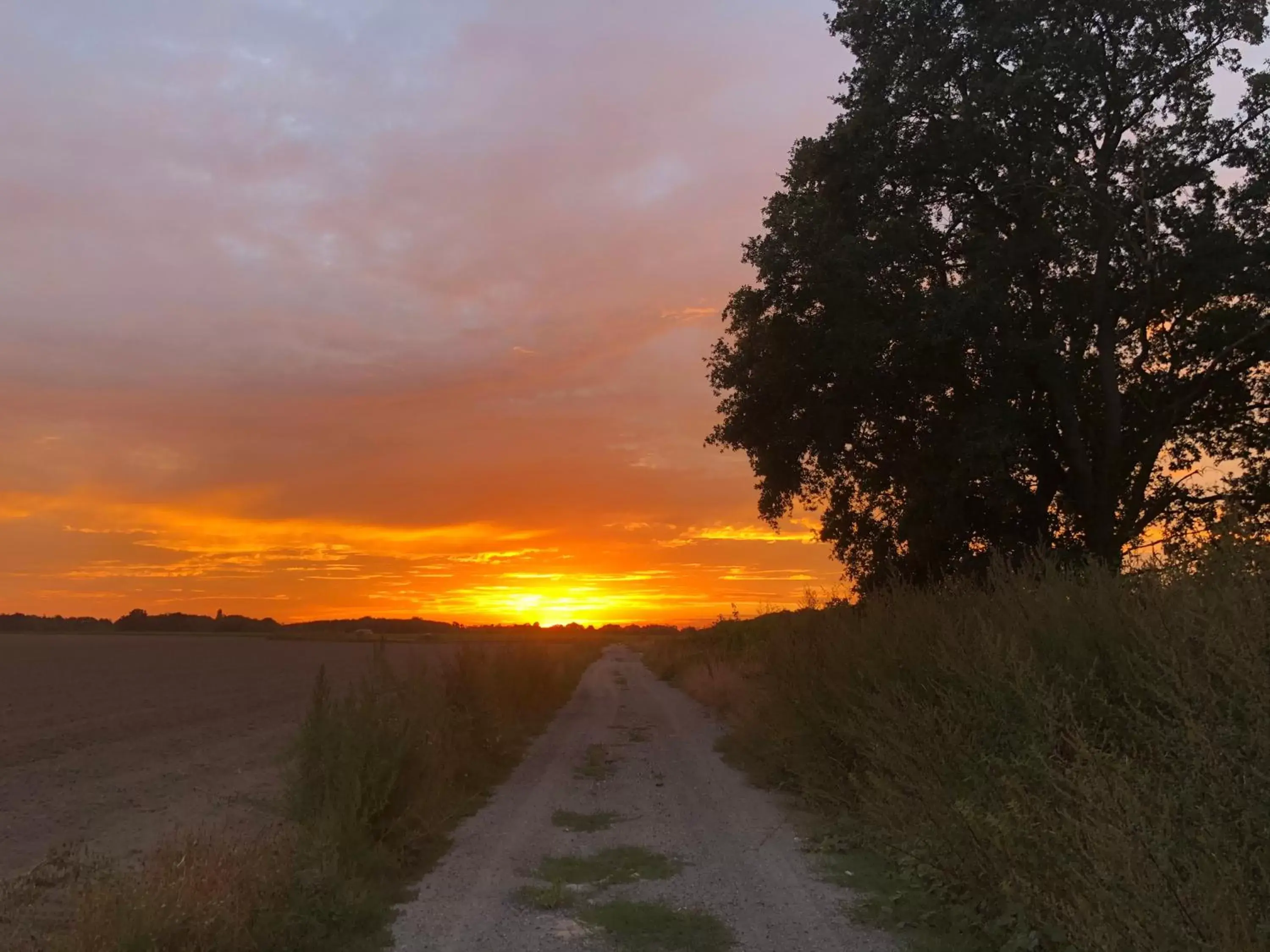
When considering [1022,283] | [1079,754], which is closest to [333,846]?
[1079,754]

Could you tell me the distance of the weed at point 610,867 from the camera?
331 inches

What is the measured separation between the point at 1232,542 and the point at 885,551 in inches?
531

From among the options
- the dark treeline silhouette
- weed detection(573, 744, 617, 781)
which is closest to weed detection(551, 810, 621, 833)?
weed detection(573, 744, 617, 781)

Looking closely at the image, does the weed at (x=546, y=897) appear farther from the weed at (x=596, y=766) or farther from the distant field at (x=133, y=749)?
the weed at (x=596, y=766)

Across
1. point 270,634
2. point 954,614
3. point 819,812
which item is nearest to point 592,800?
point 819,812

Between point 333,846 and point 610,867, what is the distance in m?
2.67

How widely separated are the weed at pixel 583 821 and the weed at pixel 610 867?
122cm

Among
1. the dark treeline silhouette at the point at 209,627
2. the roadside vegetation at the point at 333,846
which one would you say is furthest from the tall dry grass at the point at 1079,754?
Answer: the dark treeline silhouette at the point at 209,627

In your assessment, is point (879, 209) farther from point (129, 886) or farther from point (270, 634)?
point (270, 634)

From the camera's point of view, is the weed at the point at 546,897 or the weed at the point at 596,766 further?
the weed at the point at 596,766

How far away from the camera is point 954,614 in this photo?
930 cm

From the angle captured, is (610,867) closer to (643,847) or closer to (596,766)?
(643,847)

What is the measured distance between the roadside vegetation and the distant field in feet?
4.97

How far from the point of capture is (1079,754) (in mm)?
4992
